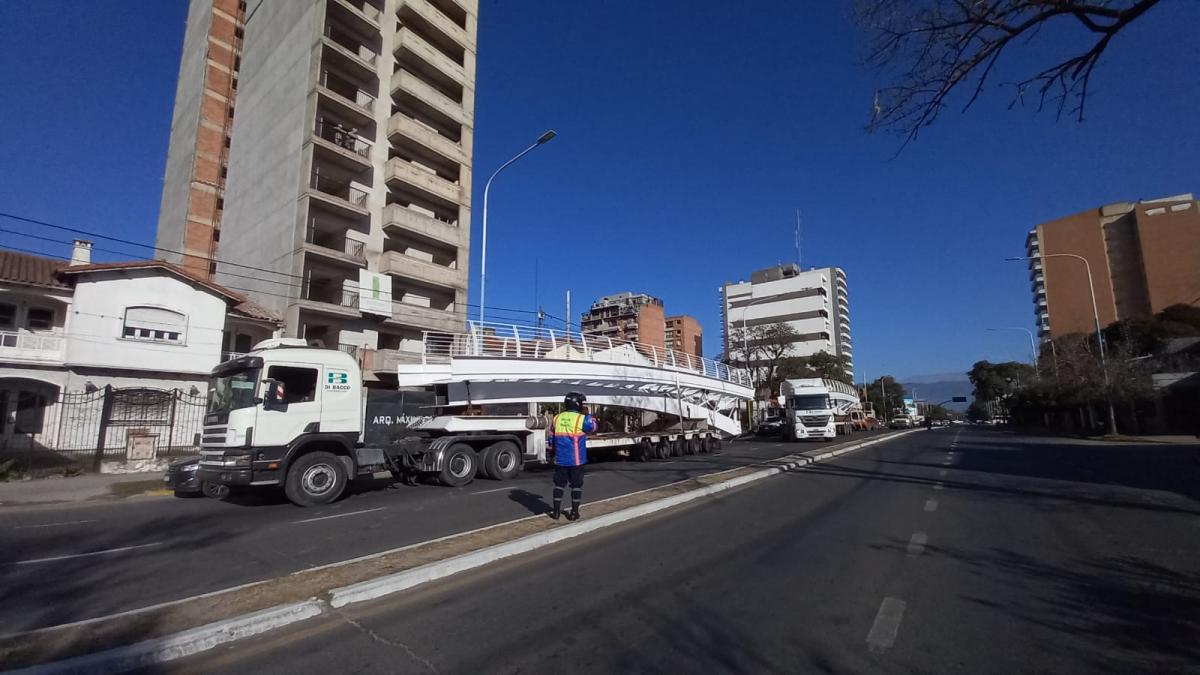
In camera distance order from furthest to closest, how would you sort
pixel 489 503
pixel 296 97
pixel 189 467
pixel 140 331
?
pixel 296 97 → pixel 140 331 → pixel 189 467 → pixel 489 503

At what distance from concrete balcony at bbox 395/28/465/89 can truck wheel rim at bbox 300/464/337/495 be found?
32.3 metres

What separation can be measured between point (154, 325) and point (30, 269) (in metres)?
4.60

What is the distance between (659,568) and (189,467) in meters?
10.9

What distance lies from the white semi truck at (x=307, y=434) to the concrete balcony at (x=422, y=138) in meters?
26.2

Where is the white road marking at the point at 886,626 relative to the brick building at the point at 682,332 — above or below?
below

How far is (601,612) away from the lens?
4.60 m

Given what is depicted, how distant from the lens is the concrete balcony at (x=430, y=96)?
Result: 114 feet

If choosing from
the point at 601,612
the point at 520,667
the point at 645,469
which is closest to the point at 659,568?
the point at 601,612

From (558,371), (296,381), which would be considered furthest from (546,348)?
(296,381)

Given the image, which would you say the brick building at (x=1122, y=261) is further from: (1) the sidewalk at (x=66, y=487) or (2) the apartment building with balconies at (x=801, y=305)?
(1) the sidewalk at (x=66, y=487)

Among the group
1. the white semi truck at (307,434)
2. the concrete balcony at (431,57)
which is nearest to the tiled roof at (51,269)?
the white semi truck at (307,434)

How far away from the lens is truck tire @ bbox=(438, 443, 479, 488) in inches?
506

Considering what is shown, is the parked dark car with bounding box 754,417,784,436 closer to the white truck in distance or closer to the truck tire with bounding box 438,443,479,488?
the white truck in distance

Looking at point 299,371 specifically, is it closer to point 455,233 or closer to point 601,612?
point 601,612
